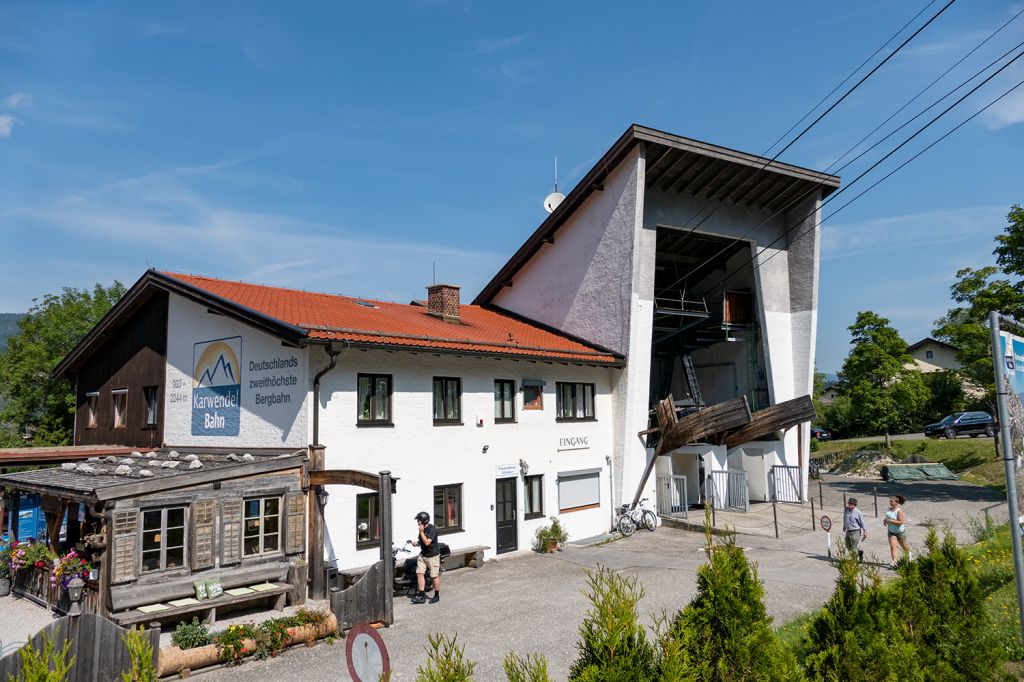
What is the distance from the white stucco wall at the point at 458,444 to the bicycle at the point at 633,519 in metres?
0.47

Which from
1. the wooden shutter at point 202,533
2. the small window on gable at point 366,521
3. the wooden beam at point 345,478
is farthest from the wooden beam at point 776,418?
the wooden shutter at point 202,533

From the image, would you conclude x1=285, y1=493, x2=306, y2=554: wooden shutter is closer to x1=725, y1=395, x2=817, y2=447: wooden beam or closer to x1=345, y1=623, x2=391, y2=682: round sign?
x1=345, y1=623, x2=391, y2=682: round sign

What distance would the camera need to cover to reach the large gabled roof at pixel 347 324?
1470cm

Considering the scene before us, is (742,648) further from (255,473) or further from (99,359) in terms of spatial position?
(99,359)

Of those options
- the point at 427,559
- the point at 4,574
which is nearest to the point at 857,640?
the point at 427,559

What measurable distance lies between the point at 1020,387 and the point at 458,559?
12.0 metres

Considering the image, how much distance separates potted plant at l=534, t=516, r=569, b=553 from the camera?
18328mm

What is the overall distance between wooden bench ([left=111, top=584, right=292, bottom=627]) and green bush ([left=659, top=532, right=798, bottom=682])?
28.7ft

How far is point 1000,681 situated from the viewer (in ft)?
25.3

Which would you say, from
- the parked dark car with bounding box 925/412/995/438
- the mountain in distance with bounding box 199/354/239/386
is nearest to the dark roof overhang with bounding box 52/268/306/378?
the mountain in distance with bounding box 199/354/239/386

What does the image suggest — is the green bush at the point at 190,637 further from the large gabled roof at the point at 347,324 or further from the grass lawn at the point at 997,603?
the grass lawn at the point at 997,603

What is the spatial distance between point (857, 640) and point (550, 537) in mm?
11999

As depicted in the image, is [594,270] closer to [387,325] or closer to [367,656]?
[387,325]

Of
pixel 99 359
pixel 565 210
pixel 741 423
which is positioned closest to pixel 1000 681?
pixel 741 423
